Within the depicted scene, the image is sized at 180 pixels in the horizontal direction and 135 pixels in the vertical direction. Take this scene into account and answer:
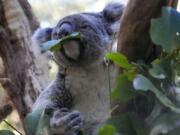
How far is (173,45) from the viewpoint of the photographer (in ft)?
3.64

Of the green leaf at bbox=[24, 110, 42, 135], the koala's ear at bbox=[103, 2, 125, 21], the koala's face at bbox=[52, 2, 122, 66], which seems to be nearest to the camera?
the green leaf at bbox=[24, 110, 42, 135]

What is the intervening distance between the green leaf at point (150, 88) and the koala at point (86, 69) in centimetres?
73

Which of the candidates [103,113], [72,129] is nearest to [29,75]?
[103,113]

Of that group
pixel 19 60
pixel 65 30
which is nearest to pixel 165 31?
pixel 65 30

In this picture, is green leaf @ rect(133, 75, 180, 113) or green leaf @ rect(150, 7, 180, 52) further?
green leaf @ rect(150, 7, 180, 52)

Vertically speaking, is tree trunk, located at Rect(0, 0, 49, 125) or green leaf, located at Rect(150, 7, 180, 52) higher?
green leaf, located at Rect(150, 7, 180, 52)

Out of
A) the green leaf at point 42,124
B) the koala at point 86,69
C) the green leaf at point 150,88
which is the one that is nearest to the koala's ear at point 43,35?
the koala at point 86,69

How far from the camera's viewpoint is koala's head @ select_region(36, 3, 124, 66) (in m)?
1.72

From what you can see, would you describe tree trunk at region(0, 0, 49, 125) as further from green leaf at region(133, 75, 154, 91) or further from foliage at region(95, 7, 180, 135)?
green leaf at region(133, 75, 154, 91)

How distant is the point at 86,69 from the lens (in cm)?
196

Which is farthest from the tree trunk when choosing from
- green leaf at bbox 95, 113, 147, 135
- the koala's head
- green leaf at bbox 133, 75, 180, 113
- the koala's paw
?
green leaf at bbox 133, 75, 180, 113

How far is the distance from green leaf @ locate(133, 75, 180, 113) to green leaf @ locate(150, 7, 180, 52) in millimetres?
111

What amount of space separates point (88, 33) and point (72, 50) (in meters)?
0.15

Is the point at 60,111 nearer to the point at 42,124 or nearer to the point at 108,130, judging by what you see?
the point at 42,124
